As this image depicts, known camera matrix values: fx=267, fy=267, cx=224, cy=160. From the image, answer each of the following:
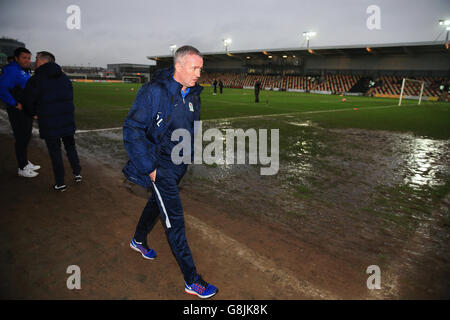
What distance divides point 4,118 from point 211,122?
28.4 feet

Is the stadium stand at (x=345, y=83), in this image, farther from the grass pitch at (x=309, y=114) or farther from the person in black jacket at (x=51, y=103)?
the person in black jacket at (x=51, y=103)

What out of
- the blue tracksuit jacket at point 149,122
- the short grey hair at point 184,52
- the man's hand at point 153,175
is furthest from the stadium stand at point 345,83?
the man's hand at point 153,175

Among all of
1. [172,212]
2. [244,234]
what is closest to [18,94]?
[172,212]

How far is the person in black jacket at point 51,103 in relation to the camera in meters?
3.94

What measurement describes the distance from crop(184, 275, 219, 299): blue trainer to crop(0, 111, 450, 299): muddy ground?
7 centimetres

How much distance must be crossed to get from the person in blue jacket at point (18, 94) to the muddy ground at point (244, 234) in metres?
0.49

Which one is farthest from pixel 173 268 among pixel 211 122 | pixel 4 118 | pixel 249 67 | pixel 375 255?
pixel 249 67

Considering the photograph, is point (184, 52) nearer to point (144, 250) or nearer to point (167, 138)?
point (167, 138)

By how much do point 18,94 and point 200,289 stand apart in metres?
4.38

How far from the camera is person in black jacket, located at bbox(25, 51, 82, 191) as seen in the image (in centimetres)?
394

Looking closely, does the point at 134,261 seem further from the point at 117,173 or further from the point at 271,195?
the point at 117,173

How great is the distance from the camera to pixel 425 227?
366cm

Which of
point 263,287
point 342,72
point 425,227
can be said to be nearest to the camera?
point 263,287

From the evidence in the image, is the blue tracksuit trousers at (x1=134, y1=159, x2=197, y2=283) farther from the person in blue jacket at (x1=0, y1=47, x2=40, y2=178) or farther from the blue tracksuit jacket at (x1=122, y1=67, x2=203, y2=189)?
the person in blue jacket at (x1=0, y1=47, x2=40, y2=178)
